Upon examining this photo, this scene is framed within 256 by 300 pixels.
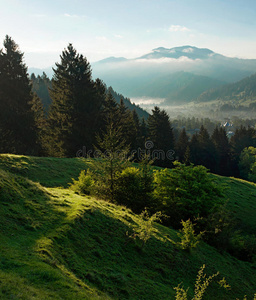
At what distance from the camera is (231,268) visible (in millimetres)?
16234

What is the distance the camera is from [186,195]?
845 inches

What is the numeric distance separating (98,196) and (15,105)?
26324 millimetres

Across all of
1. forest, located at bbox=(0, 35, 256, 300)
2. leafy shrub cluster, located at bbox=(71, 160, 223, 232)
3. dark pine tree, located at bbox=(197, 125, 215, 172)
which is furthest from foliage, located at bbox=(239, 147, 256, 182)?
leafy shrub cluster, located at bbox=(71, 160, 223, 232)

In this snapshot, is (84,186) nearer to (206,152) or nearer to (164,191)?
(164,191)

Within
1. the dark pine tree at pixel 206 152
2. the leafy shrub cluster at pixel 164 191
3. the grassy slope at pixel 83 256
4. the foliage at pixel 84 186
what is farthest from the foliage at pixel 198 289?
the dark pine tree at pixel 206 152

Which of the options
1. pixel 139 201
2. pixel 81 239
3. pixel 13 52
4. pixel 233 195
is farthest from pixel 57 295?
pixel 13 52

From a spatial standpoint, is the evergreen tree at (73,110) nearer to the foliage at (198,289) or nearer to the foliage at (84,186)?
the foliage at (84,186)

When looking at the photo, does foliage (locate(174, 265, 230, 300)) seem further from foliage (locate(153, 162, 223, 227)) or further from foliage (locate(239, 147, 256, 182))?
foliage (locate(239, 147, 256, 182))

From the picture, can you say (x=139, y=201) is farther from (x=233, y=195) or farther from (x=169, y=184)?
(x=233, y=195)

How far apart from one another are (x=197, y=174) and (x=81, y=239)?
14.9 metres

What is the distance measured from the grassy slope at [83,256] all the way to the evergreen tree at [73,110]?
27.9 m

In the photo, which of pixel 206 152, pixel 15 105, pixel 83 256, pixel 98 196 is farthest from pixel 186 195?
pixel 206 152

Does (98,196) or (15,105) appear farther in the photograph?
(15,105)

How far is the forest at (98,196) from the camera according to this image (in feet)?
33.4
